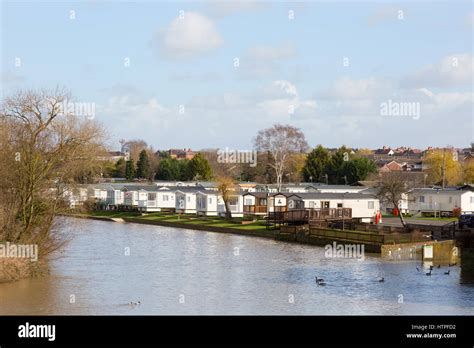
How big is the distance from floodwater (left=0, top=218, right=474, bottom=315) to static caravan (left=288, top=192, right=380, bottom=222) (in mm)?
14665

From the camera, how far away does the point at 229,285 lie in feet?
101

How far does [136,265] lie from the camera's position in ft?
121

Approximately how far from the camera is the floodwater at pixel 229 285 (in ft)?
85.7

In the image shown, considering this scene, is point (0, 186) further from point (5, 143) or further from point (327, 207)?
point (327, 207)

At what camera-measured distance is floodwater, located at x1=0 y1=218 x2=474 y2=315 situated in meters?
26.1

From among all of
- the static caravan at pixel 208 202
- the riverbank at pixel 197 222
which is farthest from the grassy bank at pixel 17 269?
the static caravan at pixel 208 202

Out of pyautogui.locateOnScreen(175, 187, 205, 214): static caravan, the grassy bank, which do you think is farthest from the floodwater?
pyautogui.locateOnScreen(175, 187, 205, 214): static caravan

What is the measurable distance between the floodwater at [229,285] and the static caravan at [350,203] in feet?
48.1

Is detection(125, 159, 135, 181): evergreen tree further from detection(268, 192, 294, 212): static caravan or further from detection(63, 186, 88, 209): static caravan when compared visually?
detection(63, 186, 88, 209): static caravan

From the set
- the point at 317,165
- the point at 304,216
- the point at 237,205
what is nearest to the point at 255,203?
the point at 237,205

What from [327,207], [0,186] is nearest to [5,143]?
[0,186]

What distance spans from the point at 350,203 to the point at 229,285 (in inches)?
1184
